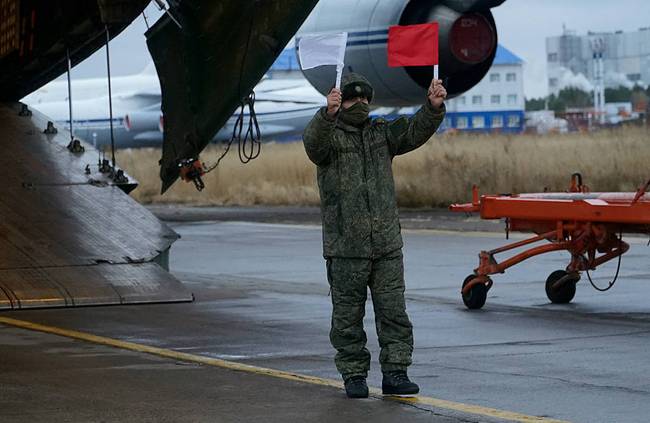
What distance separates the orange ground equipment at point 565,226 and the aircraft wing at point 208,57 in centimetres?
214

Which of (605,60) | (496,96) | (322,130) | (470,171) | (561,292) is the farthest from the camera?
(605,60)

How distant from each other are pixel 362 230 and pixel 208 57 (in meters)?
5.27

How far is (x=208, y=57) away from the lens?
12.7 meters

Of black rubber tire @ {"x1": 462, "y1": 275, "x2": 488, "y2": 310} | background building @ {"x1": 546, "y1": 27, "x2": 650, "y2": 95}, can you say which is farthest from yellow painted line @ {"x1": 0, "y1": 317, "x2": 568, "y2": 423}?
background building @ {"x1": 546, "y1": 27, "x2": 650, "y2": 95}


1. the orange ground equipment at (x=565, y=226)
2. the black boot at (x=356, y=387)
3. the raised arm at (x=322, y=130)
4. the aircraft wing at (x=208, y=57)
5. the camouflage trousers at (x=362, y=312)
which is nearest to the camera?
the raised arm at (x=322, y=130)

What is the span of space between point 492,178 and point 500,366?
1984 cm

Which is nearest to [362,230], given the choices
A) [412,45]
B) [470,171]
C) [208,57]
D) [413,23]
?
[412,45]

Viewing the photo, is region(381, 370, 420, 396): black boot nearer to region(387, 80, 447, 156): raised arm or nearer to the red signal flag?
region(387, 80, 447, 156): raised arm

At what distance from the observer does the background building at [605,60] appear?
508ft

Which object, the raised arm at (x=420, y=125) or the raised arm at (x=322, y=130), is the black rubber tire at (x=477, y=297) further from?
the raised arm at (x=322, y=130)

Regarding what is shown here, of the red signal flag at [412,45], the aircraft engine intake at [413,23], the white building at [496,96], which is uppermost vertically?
the white building at [496,96]

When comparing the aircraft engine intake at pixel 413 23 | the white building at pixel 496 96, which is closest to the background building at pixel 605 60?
the white building at pixel 496 96

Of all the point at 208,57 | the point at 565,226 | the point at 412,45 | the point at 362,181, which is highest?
the point at 208,57

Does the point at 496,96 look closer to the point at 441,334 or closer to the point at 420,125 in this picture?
the point at 441,334
